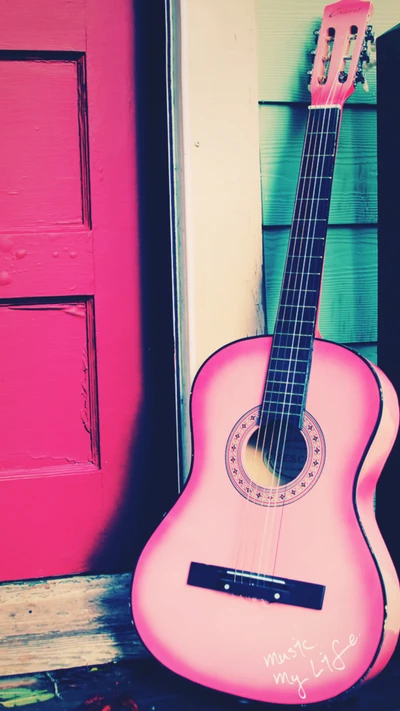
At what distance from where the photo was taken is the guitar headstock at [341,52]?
1.15m

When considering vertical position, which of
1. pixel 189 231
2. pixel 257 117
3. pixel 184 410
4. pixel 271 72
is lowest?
pixel 184 410

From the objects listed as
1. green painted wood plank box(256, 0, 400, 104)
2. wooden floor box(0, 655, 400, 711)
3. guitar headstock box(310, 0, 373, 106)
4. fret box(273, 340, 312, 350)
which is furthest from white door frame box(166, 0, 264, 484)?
wooden floor box(0, 655, 400, 711)

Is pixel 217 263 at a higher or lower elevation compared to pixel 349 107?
lower

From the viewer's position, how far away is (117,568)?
1369 mm

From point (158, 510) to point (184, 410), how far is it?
0.29 m

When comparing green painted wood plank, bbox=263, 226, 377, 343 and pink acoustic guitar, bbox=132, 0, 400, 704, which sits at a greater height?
green painted wood plank, bbox=263, 226, 377, 343

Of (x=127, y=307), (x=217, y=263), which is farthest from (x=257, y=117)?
(x=127, y=307)

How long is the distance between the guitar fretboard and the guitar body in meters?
0.02

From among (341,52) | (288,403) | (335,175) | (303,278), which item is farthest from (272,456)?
(341,52)

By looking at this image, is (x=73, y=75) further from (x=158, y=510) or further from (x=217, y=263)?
(x=158, y=510)

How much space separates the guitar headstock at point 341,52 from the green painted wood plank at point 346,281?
0.30m

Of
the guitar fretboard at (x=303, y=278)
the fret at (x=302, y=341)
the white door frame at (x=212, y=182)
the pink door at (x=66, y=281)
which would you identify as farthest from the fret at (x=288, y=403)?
the pink door at (x=66, y=281)

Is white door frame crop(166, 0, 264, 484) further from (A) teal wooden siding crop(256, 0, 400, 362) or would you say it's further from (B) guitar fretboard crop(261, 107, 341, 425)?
(B) guitar fretboard crop(261, 107, 341, 425)

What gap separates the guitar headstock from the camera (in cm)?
115
